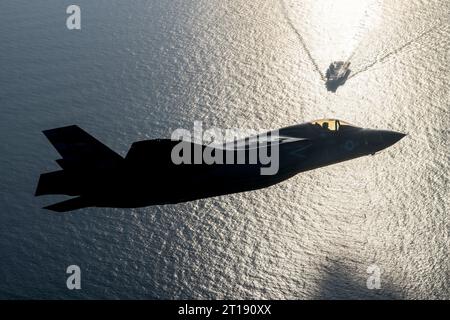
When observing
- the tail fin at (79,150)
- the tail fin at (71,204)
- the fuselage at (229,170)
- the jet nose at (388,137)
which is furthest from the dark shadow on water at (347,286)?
the tail fin at (79,150)

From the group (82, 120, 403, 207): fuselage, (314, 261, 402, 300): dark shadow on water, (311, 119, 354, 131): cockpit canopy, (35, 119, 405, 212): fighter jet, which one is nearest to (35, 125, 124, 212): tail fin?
(35, 119, 405, 212): fighter jet

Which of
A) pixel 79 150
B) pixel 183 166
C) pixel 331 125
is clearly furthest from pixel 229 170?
pixel 79 150

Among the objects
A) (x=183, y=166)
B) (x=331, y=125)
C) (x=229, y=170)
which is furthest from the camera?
(x=331, y=125)

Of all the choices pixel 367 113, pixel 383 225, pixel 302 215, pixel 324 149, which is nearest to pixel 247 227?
pixel 302 215

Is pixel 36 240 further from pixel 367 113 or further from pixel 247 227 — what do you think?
pixel 367 113

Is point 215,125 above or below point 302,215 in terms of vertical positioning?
above

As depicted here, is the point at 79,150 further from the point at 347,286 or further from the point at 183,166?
the point at 347,286

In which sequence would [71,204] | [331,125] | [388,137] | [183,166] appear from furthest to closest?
[388,137], [331,125], [183,166], [71,204]

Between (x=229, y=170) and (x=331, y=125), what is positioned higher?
(x=331, y=125)

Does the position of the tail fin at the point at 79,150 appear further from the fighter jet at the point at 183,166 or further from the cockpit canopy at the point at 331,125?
the cockpit canopy at the point at 331,125
